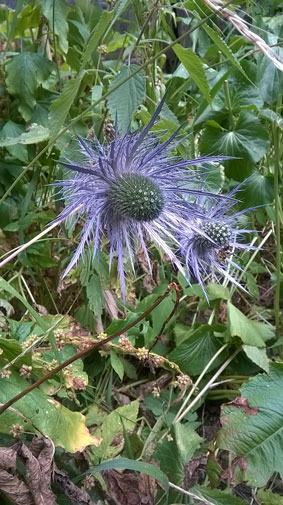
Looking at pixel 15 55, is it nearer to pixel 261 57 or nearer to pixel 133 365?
pixel 261 57

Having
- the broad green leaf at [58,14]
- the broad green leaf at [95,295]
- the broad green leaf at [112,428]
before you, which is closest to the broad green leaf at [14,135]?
the broad green leaf at [58,14]

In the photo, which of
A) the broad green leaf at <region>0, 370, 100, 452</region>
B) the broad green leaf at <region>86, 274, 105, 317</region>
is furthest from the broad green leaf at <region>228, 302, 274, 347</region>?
the broad green leaf at <region>0, 370, 100, 452</region>

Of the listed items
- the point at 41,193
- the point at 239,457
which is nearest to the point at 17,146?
the point at 41,193

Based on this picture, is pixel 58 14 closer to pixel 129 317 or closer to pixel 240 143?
pixel 240 143

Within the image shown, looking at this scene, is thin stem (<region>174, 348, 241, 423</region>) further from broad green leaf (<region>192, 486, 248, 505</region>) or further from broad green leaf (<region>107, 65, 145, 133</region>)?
broad green leaf (<region>107, 65, 145, 133</region>)

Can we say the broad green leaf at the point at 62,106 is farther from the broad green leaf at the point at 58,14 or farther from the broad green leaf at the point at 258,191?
the broad green leaf at the point at 258,191

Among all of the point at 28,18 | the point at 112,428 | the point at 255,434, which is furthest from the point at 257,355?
the point at 28,18
